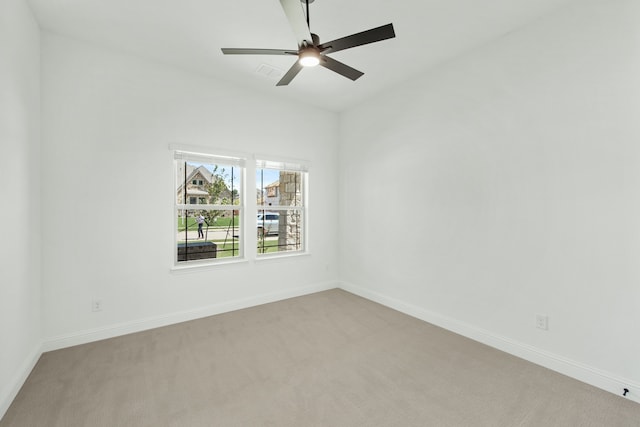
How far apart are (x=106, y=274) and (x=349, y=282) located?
124 inches

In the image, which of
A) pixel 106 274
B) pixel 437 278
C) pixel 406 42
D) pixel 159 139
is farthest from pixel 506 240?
pixel 106 274

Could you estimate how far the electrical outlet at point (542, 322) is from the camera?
2.41 metres

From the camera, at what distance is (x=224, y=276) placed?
362 centimetres

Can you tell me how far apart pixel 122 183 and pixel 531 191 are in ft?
13.0

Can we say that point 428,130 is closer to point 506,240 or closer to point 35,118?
point 506,240

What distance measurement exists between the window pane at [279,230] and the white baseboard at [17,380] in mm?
2399

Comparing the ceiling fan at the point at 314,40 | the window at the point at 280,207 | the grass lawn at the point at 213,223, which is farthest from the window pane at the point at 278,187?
the ceiling fan at the point at 314,40

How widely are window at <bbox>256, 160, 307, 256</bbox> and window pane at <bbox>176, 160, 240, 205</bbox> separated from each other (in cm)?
35

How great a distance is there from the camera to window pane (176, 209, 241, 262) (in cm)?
350

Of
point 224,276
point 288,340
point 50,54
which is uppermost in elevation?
point 50,54

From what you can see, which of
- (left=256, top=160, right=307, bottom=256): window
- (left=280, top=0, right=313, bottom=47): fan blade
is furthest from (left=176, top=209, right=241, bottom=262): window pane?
(left=280, top=0, right=313, bottom=47): fan blade

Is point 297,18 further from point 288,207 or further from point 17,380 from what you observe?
point 17,380

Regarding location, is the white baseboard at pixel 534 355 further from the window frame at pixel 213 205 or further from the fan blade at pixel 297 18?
the fan blade at pixel 297 18

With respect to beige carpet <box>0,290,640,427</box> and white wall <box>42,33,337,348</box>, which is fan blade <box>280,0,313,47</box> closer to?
white wall <box>42,33,337,348</box>
